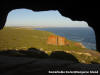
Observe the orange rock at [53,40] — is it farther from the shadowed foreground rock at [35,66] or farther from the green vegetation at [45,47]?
the shadowed foreground rock at [35,66]

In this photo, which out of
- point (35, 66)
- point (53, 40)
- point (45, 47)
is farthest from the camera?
point (53, 40)

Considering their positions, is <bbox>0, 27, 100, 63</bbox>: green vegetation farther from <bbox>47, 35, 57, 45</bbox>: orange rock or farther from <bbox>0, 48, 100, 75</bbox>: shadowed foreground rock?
<bbox>0, 48, 100, 75</bbox>: shadowed foreground rock

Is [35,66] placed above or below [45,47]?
above

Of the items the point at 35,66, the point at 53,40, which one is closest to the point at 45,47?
the point at 53,40

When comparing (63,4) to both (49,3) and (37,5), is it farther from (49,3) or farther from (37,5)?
(37,5)

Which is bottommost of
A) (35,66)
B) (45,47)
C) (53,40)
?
(53,40)

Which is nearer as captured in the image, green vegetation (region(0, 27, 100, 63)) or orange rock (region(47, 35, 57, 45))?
green vegetation (region(0, 27, 100, 63))

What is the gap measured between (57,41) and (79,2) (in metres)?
67.3

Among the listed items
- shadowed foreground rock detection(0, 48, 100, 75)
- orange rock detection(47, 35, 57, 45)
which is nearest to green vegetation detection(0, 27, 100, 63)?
orange rock detection(47, 35, 57, 45)

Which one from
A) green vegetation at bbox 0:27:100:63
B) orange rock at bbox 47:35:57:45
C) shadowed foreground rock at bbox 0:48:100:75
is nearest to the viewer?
shadowed foreground rock at bbox 0:48:100:75

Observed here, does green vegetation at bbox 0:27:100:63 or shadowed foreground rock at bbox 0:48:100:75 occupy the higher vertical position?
shadowed foreground rock at bbox 0:48:100:75

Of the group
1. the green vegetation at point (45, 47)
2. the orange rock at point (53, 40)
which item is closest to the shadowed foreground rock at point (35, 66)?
the green vegetation at point (45, 47)

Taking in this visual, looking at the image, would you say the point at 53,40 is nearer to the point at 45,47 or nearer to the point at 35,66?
the point at 45,47

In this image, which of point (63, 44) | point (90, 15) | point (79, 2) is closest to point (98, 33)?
point (90, 15)
